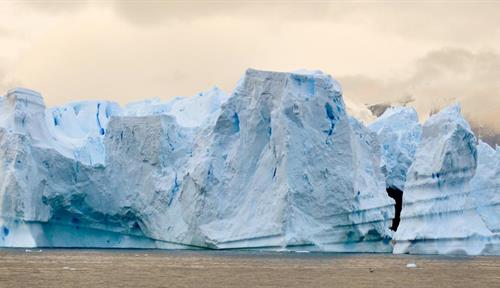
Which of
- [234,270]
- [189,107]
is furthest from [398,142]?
[234,270]

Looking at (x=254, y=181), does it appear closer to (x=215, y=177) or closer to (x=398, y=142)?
(x=215, y=177)

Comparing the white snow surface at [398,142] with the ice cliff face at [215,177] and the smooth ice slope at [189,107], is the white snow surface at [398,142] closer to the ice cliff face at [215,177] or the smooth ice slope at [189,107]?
the ice cliff face at [215,177]

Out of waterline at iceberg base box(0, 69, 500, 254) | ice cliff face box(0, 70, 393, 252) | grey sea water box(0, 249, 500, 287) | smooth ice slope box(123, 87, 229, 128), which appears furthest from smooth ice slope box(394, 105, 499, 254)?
smooth ice slope box(123, 87, 229, 128)

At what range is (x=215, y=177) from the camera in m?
42.4

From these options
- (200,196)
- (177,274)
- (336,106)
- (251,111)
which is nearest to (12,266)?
(177,274)

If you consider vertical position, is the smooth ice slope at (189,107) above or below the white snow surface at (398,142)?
above

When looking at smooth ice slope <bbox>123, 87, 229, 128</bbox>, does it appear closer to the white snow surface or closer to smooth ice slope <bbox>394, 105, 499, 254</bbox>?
the white snow surface

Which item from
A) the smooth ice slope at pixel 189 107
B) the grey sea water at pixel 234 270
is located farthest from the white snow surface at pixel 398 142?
the smooth ice slope at pixel 189 107

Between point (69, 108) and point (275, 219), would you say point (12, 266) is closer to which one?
point (275, 219)

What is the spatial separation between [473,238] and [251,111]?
11.2m

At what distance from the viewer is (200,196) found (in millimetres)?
42281

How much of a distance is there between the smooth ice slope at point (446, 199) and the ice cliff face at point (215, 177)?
1.49 m

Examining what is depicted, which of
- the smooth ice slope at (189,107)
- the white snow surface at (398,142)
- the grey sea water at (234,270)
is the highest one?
the smooth ice slope at (189,107)

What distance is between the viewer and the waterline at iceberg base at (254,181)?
41.2m
